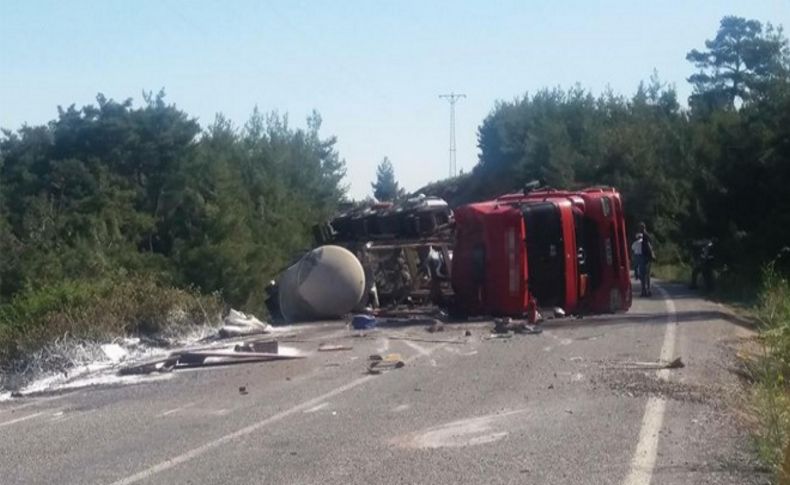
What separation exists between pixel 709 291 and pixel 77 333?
778 inches

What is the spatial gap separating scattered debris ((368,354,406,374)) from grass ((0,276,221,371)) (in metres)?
4.60

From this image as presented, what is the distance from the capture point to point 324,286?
27.0 meters

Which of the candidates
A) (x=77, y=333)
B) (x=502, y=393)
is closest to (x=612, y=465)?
(x=502, y=393)

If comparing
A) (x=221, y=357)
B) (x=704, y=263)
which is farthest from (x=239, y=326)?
(x=704, y=263)

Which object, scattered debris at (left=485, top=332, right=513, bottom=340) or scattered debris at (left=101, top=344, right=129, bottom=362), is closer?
scattered debris at (left=101, top=344, right=129, bottom=362)

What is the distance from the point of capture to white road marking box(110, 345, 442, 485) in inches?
426

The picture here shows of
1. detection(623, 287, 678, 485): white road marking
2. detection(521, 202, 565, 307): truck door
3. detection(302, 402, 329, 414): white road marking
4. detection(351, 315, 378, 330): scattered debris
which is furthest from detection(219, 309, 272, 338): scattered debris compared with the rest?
detection(623, 287, 678, 485): white road marking

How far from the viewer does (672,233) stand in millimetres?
42094

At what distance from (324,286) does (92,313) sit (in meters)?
6.64

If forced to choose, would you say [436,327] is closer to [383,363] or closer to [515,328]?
[515,328]

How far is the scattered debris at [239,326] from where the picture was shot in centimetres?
2289

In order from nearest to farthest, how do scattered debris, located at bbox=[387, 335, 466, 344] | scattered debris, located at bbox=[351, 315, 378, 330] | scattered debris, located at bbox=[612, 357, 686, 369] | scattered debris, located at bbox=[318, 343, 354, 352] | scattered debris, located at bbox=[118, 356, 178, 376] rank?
scattered debris, located at bbox=[612, 357, 686, 369] → scattered debris, located at bbox=[118, 356, 178, 376] → scattered debris, located at bbox=[318, 343, 354, 352] → scattered debris, located at bbox=[387, 335, 466, 344] → scattered debris, located at bbox=[351, 315, 378, 330]

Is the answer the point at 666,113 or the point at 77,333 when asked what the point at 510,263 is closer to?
the point at 77,333

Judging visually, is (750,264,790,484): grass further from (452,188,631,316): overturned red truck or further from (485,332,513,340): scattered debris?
(452,188,631,316): overturned red truck
